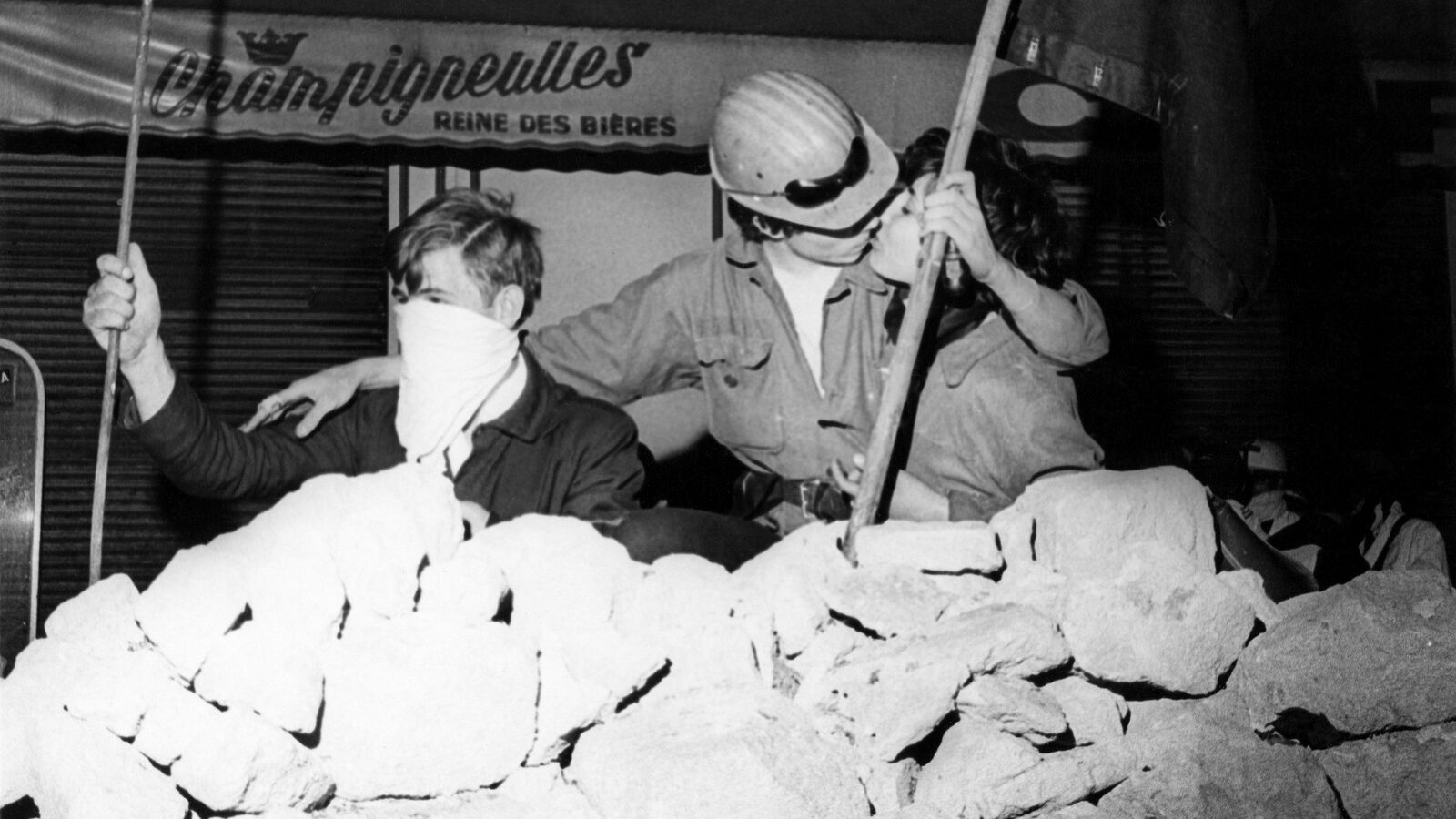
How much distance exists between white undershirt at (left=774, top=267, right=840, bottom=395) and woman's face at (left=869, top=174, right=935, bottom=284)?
5.9 inches

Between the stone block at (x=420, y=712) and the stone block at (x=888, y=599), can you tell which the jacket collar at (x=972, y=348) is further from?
the stone block at (x=420, y=712)

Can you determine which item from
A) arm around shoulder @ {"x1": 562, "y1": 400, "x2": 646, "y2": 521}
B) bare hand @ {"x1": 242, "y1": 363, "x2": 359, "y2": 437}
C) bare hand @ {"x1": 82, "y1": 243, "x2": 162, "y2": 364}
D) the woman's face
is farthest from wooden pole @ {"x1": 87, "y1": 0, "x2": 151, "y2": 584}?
the woman's face

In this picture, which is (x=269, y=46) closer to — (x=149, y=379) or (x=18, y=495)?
(x=18, y=495)

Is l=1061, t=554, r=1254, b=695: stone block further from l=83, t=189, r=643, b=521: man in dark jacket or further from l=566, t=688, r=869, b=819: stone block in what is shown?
l=83, t=189, r=643, b=521: man in dark jacket

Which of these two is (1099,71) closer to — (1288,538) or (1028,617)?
(1028,617)

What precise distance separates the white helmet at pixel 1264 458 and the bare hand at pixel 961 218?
3.61m

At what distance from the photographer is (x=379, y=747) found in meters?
2.21

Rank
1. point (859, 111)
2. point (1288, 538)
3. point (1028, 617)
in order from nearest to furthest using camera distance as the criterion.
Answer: point (1028, 617), point (1288, 538), point (859, 111)

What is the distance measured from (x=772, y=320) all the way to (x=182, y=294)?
3.27m

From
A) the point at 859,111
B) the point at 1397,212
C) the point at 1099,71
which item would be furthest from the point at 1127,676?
the point at 1397,212

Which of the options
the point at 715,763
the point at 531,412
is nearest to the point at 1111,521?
the point at 715,763

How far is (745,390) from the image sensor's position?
10.9 ft

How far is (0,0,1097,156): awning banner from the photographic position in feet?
17.1

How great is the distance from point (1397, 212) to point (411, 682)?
5.95 meters
